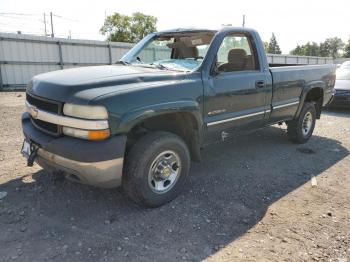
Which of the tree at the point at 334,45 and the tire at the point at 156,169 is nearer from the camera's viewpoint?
the tire at the point at 156,169

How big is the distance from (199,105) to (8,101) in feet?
30.7

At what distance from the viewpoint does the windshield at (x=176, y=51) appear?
4.09 m

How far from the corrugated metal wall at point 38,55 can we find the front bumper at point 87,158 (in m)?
13.1

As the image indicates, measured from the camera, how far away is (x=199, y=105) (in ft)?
12.3

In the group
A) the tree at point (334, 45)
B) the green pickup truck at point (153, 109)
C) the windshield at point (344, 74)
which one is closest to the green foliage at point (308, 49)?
the tree at point (334, 45)

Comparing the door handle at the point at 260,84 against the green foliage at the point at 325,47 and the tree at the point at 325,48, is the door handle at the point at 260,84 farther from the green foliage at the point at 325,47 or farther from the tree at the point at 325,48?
the tree at the point at 325,48

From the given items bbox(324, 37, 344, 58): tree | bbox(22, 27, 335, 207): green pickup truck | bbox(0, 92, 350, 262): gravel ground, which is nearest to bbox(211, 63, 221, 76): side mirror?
bbox(22, 27, 335, 207): green pickup truck

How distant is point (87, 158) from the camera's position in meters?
2.88

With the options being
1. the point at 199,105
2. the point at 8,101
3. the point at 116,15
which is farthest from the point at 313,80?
the point at 116,15

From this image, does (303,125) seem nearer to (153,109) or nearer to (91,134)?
(153,109)

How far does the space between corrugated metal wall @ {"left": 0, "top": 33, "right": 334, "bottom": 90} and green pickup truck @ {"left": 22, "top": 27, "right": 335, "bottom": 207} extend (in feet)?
35.9

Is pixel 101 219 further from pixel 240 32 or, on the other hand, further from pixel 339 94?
pixel 339 94

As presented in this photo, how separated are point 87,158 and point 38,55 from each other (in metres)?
14.5

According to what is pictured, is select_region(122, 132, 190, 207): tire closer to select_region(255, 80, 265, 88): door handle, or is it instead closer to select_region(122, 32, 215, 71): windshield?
select_region(122, 32, 215, 71): windshield
